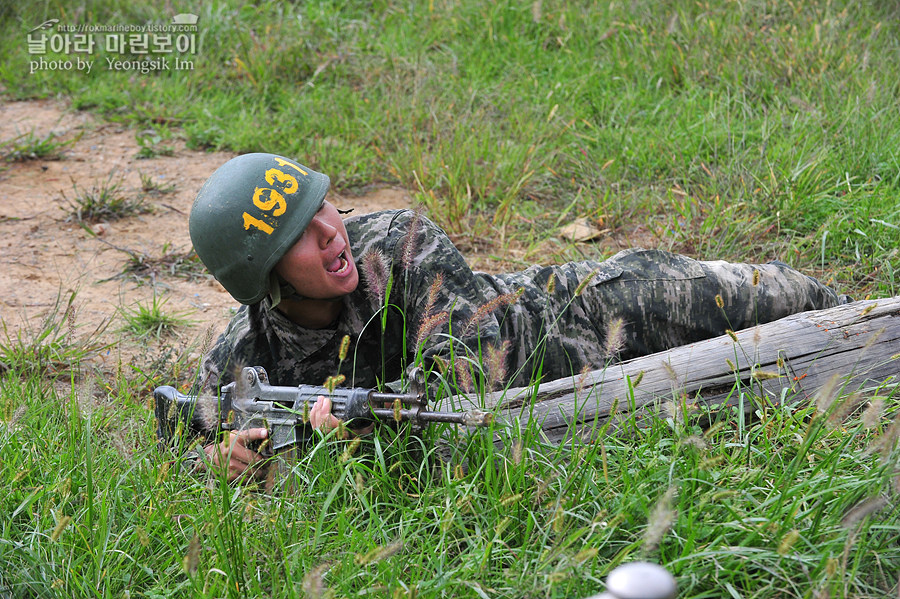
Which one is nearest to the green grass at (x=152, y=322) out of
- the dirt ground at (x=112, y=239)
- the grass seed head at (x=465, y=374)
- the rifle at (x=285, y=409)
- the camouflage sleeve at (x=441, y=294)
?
the dirt ground at (x=112, y=239)

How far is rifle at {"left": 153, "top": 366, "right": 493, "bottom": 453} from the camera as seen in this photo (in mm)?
2246

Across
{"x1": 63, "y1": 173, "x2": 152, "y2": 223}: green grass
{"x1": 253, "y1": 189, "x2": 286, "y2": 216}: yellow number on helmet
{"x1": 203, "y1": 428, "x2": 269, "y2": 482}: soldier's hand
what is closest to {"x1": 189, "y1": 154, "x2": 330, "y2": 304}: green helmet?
{"x1": 253, "y1": 189, "x2": 286, "y2": 216}: yellow number on helmet

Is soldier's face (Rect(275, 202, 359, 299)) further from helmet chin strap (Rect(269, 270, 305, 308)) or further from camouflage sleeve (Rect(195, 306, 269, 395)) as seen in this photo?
camouflage sleeve (Rect(195, 306, 269, 395))

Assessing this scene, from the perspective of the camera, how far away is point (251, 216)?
2.68 metres

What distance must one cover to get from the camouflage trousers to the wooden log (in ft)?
1.50

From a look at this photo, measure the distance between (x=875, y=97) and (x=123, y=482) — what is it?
15.8 feet

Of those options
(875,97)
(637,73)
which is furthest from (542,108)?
(875,97)

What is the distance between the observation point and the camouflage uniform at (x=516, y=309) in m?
2.90

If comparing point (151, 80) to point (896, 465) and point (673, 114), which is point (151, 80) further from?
point (896, 465)

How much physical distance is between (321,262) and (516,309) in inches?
32.3

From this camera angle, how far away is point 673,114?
5.47 m

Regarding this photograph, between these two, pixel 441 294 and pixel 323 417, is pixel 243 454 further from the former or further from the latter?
pixel 441 294

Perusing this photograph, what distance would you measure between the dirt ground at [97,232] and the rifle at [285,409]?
1.55m

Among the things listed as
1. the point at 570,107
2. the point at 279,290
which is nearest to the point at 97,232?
the point at 279,290
